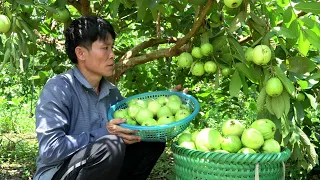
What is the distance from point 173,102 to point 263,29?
54cm

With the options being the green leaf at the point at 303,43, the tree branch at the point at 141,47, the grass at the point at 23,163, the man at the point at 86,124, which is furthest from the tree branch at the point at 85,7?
the green leaf at the point at 303,43

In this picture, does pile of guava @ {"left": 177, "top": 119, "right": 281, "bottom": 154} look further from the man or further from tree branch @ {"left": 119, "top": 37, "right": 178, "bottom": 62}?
tree branch @ {"left": 119, "top": 37, "right": 178, "bottom": 62}

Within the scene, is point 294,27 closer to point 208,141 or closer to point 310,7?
point 310,7

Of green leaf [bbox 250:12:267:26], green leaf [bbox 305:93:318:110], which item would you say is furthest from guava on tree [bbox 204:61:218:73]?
green leaf [bbox 305:93:318:110]

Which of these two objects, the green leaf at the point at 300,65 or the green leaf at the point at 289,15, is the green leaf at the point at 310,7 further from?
the green leaf at the point at 300,65

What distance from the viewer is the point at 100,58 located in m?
2.00

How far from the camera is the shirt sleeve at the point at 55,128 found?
1763mm

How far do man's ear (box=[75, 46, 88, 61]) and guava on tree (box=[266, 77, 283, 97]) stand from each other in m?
0.91

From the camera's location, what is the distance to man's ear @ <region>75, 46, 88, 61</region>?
79.9 inches

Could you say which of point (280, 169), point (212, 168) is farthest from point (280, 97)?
point (212, 168)

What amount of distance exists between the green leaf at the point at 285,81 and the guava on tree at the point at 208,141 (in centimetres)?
32

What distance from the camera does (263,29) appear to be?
1762 millimetres

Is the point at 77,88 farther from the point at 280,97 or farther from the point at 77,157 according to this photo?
the point at 280,97

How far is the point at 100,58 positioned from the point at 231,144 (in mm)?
790
